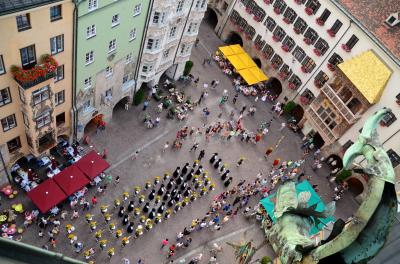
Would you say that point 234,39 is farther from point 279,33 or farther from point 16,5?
point 16,5

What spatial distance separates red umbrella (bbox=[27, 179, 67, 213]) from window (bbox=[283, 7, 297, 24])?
3474 centimetres

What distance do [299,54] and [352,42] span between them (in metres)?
7.80

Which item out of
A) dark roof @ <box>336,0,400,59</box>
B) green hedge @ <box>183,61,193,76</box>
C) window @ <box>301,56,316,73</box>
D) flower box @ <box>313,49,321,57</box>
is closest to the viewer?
dark roof @ <box>336,0,400,59</box>

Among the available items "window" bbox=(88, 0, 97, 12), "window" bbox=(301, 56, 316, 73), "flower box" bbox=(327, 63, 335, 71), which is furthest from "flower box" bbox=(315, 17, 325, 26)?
Answer: "window" bbox=(88, 0, 97, 12)

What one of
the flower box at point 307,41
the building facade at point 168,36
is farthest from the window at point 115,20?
the flower box at point 307,41

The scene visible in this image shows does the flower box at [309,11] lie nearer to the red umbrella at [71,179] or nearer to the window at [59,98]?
the window at [59,98]

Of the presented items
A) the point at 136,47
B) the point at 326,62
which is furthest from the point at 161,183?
the point at 326,62

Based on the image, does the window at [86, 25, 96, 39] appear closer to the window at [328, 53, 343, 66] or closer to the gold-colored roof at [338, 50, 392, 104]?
the gold-colored roof at [338, 50, 392, 104]

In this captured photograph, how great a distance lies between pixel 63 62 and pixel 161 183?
16.6m

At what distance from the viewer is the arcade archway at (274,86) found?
2352 inches

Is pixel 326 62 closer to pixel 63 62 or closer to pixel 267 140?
pixel 267 140

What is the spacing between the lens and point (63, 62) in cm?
3222

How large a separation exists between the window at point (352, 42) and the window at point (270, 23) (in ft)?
36.5

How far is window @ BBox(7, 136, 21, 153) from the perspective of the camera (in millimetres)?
34778
